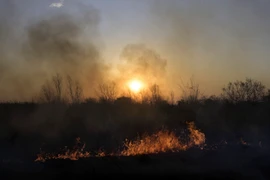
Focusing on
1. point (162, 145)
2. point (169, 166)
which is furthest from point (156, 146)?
point (169, 166)

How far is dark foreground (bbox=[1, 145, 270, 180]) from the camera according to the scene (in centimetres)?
1210

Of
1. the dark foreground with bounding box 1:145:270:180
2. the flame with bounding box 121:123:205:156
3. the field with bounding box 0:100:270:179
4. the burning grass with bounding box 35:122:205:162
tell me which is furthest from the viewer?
the flame with bounding box 121:123:205:156

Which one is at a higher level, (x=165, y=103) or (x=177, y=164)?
(x=165, y=103)

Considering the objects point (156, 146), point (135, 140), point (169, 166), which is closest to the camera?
point (169, 166)

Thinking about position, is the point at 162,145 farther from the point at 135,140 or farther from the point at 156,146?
the point at 135,140

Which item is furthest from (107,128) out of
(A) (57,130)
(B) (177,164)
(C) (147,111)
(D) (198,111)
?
(B) (177,164)

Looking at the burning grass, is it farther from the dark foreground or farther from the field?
the dark foreground

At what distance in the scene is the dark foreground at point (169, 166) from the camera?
12.1 meters

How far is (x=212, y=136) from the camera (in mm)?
22234

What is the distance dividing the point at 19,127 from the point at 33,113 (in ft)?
10.3

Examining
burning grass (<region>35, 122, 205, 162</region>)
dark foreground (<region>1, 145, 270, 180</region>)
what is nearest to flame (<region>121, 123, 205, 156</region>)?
burning grass (<region>35, 122, 205, 162</region>)

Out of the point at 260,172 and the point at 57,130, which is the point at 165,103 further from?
the point at 260,172

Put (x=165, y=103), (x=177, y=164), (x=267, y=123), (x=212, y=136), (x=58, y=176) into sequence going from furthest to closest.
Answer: (x=165, y=103) < (x=267, y=123) < (x=212, y=136) < (x=177, y=164) < (x=58, y=176)

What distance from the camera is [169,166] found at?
1365 cm
